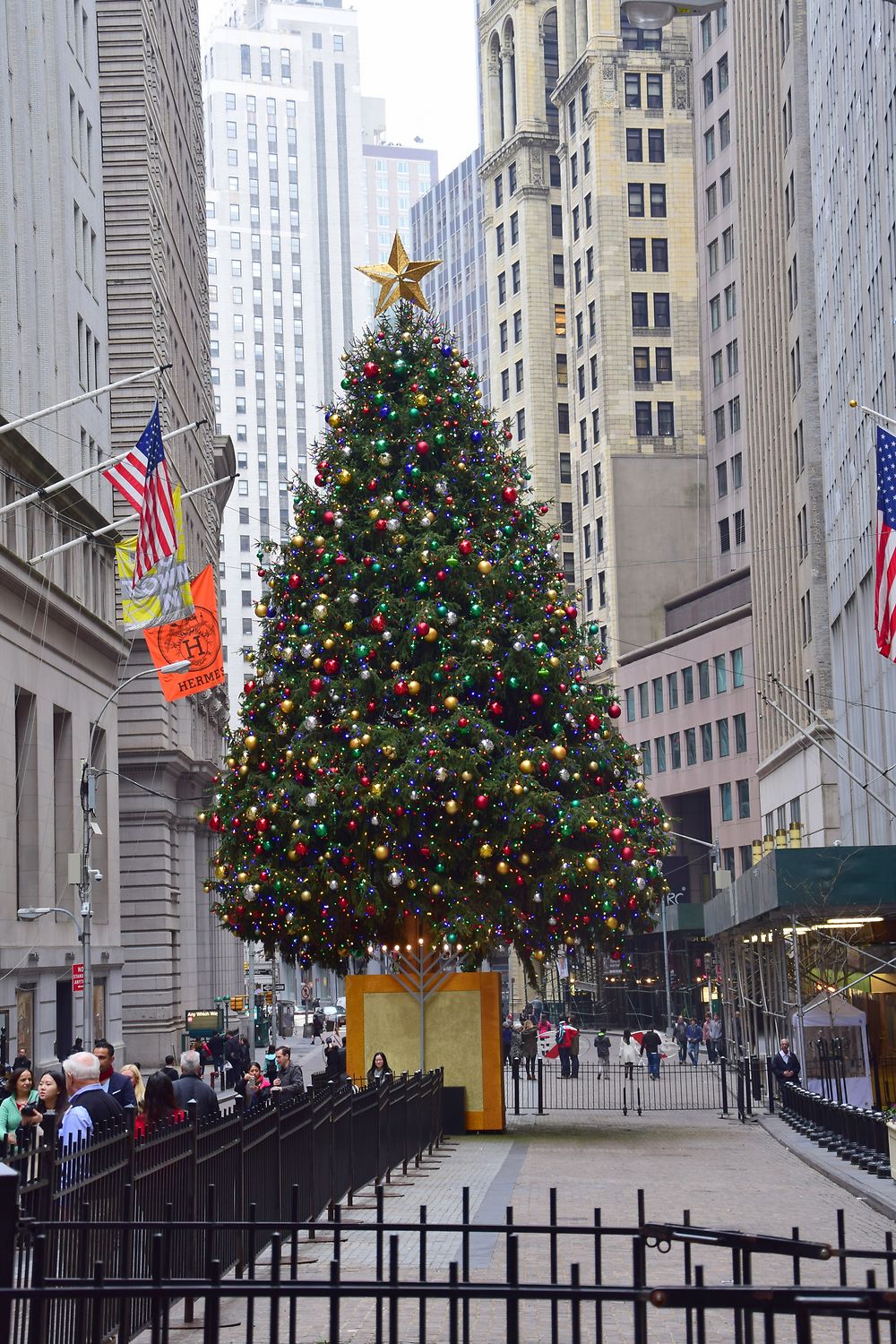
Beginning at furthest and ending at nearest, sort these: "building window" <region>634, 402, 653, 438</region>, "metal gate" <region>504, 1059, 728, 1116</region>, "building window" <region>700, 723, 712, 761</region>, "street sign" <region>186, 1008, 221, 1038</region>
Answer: "building window" <region>634, 402, 653, 438</region>, "building window" <region>700, 723, 712, 761</region>, "street sign" <region>186, 1008, 221, 1038</region>, "metal gate" <region>504, 1059, 728, 1116</region>

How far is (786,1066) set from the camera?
38281mm

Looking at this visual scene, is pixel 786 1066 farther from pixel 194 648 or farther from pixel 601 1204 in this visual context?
pixel 601 1204

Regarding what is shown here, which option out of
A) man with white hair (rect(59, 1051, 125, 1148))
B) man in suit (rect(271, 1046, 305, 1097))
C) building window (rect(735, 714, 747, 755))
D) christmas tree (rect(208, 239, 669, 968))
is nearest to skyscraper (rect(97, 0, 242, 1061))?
christmas tree (rect(208, 239, 669, 968))

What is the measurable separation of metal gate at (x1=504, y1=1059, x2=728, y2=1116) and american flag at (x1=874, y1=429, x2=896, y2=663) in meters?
15.4

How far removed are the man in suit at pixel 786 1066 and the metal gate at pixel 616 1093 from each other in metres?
1.12

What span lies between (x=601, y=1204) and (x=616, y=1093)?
27.7 metres

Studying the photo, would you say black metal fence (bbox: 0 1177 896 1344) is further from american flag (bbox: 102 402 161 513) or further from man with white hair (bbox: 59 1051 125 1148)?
american flag (bbox: 102 402 161 513)

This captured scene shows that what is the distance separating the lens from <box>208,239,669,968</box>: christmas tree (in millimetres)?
30672

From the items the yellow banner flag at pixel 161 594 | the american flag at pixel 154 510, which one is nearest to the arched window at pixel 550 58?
the yellow banner flag at pixel 161 594

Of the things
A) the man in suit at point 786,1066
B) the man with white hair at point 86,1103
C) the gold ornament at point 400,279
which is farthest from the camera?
the man in suit at point 786,1066

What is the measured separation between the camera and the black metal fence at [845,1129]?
972 inches

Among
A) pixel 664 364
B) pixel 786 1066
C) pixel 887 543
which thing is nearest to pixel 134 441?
pixel 786 1066

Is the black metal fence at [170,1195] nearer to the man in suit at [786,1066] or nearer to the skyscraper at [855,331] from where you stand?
the man in suit at [786,1066]

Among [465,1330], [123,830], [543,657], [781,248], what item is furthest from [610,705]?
[781,248]
